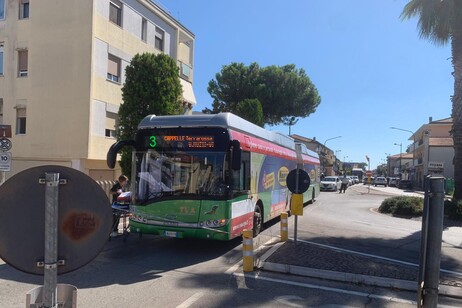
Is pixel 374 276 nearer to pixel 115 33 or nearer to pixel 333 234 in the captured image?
pixel 333 234

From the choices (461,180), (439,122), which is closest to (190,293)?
(461,180)

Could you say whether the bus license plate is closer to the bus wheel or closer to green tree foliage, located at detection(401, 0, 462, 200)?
the bus wheel

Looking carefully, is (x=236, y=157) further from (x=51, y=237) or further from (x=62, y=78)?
(x=62, y=78)

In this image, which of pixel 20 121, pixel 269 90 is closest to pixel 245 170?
pixel 20 121

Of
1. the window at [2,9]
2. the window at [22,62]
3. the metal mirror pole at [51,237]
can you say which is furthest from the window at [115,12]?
the metal mirror pole at [51,237]

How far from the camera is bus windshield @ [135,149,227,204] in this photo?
9.29 meters

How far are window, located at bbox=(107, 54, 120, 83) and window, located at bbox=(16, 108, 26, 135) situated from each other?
4655 millimetres

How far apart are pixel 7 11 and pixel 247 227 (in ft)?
61.8

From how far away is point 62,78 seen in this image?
828 inches

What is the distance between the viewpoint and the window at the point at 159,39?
2673 centimetres

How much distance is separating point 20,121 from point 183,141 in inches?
629

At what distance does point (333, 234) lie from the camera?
13.0 meters

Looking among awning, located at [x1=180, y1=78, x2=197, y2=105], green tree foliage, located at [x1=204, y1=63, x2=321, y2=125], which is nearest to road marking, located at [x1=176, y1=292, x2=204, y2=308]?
awning, located at [x1=180, y1=78, x2=197, y2=105]

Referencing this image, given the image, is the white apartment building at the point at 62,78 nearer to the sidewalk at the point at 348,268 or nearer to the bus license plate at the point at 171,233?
the bus license plate at the point at 171,233
